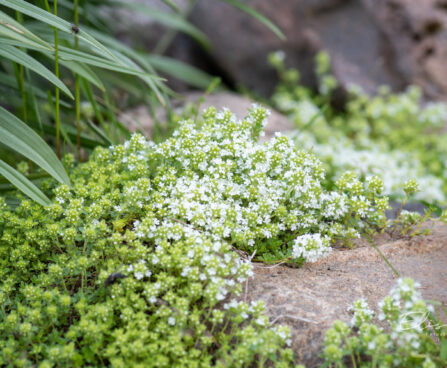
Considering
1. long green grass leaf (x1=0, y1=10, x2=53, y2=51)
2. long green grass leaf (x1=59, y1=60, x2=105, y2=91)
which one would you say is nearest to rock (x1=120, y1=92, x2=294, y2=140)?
long green grass leaf (x1=59, y1=60, x2=105, y2=91)

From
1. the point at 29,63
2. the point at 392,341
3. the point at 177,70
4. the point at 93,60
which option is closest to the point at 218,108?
the point at 177,70

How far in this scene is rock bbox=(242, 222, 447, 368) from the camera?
1992mm

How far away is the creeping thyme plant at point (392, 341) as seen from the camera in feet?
5.75

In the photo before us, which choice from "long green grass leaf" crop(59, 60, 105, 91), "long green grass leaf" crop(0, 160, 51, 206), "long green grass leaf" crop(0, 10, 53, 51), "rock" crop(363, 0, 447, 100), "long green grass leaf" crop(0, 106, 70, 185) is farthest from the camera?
"rock" crop(363, 0, 447, 100)

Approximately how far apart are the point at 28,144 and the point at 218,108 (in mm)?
2737

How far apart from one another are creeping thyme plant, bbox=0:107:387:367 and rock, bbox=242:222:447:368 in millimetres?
95

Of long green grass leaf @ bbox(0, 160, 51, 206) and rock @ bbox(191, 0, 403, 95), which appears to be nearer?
long green grass leaf @ bbox(0, 160, 51, 206)

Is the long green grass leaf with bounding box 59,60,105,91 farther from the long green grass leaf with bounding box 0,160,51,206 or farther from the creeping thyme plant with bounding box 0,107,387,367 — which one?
the long green grass leaf with bounding box 0,160,51,206

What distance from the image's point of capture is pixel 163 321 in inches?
73.2

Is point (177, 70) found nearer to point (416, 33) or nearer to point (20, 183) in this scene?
point (416, 33)

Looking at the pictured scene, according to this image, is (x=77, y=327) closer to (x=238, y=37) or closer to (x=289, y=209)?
(x=289, y=209)

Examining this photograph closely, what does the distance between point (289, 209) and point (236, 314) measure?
70cm

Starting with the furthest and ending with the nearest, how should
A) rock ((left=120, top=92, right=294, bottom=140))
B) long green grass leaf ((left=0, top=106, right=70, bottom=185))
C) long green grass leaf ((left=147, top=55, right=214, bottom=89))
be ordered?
long green grass leaf ((left=147, top=55, right=214, bottom=89))
rock ((left=120, top=92, right=294, bottom=140))
long green grass leaf ((left=0, top=106, right=70, bottom=185))

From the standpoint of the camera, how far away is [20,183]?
84.9 inches
